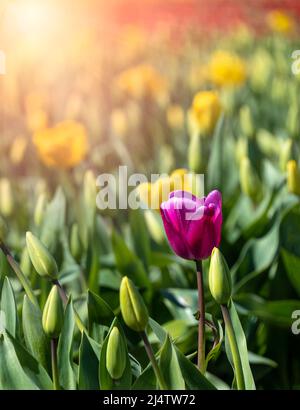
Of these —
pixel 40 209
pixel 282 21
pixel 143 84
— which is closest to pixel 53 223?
pixel 40 209

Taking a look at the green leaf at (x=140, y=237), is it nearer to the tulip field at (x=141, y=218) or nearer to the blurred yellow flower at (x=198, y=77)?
the tulip field at (x=141, y=218)

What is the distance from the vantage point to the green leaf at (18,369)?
2.43 ft

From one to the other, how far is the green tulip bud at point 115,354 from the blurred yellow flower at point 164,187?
381 mm

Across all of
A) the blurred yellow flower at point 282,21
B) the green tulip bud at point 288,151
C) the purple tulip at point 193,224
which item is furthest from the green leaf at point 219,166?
the blurred yellow flower at point 282,21

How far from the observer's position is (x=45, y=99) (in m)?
2.16

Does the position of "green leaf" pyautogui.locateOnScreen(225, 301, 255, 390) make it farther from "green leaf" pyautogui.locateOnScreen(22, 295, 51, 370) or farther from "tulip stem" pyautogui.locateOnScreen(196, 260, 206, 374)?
"green leaf" pyautogui.locateOnScreen(22, 295, 51, 370)

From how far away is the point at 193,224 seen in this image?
70 cm

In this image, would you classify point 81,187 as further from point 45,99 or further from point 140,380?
point 140,380

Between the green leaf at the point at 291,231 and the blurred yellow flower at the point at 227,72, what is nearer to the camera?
the green leaf at the point at 291,231

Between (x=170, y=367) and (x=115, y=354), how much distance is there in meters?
0.05

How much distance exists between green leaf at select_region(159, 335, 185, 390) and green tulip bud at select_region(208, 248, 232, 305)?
6 cm

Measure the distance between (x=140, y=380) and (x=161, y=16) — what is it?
9.10 feet

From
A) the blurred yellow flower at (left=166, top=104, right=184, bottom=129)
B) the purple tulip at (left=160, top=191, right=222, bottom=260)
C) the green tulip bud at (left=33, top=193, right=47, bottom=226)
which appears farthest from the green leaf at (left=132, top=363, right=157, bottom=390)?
the blurred yellow flower at (left=166, top=104, right=184, bottom=129)

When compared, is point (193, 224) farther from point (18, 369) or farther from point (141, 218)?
point (141, 218)
